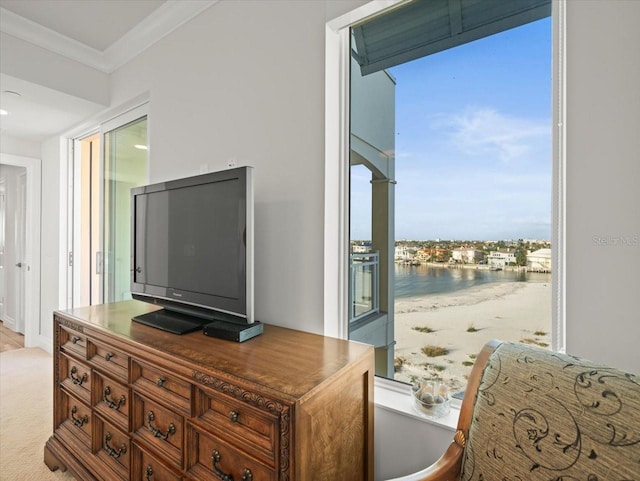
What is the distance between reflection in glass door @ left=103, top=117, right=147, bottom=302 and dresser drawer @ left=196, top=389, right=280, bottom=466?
2.07 meters

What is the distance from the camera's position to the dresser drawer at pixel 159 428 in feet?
4.00

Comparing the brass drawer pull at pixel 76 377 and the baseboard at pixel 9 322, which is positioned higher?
the brass drawer pull at pixel 76 377

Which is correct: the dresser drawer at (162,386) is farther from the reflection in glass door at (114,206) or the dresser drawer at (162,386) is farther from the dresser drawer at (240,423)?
the reflection in glass door at (114,206)

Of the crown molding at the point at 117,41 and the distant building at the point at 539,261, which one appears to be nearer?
the distant building at the point at 539,261

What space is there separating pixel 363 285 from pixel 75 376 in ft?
5.19

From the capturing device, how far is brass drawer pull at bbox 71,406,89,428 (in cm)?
167

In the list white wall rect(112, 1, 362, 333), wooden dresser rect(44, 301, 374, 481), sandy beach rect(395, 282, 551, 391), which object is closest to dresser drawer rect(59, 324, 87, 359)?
wooden dresser rect(44, 301, 374, 481)

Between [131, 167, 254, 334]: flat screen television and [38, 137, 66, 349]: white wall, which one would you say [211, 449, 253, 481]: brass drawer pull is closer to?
[131, 167, 254, 334]: flat screen television

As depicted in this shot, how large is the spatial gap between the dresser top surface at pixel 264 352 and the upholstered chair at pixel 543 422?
1.32 feet

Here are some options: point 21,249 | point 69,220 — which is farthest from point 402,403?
point 21,249

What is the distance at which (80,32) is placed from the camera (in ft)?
7.95

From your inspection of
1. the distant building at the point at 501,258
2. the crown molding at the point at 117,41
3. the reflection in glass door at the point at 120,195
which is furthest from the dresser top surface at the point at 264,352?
the crown molding at the point at 117,41

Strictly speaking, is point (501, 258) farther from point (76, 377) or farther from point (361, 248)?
point (76, 377)

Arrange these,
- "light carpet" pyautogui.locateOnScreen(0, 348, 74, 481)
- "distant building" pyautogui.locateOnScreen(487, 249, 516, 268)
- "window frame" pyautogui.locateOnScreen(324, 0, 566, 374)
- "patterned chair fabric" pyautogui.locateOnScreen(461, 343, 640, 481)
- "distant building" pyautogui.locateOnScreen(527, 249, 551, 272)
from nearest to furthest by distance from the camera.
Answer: "patterned chair fabric" pyautogui.locateOnScreen(461, 343, 640, 481) < "distant building" pyautogui.locateOnScreen(527, 249, 551, 272) < "distant building" pyautogui.locateOnScreen(487, 249, 516, 268) < "window frame" pyautogui.locateOnScreen(324, 0, 566, 374) < "light carpet" pyautogui.locateOnScreen(0, 348, 74, 481)
